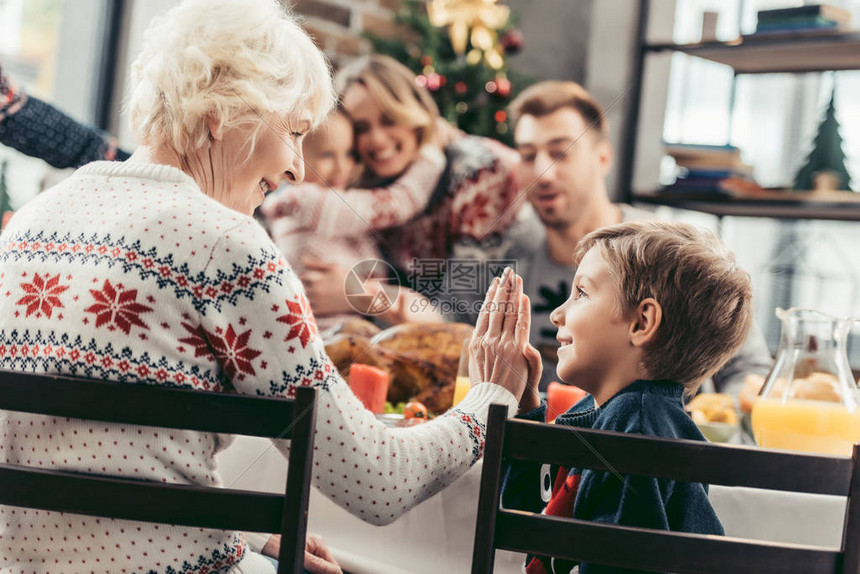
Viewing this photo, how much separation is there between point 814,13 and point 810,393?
2.17 meters

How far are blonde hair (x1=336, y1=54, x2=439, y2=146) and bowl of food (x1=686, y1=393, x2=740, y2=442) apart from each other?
4.48 ft

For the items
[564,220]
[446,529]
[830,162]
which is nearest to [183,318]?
[446,529]

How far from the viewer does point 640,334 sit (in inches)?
41.8

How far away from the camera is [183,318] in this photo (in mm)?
863

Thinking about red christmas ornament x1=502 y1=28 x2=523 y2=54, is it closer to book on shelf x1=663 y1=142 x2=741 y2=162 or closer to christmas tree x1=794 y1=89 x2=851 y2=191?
book on shelf x1=663 y1=142 x2=741 y2=162

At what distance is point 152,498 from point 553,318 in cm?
53

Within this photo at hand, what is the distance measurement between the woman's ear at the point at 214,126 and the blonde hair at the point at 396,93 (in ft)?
4.84

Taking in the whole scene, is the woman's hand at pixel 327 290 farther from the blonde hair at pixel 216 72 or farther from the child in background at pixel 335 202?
the blonde hair at pixel 216 72

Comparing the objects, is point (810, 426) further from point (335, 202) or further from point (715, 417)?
point (335, 202)

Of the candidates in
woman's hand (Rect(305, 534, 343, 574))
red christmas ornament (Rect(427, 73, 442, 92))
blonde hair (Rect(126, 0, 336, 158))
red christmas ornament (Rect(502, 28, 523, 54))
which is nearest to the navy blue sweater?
woman's hand (Rect(305, 534, 343, 574))

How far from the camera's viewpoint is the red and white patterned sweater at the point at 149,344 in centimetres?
85

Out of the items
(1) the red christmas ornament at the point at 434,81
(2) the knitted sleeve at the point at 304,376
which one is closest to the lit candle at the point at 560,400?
(2) the knitted sleeve at the point at 304,376

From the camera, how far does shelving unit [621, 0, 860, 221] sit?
9.60 feet

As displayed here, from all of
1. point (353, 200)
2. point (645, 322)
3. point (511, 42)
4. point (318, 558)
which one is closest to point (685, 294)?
point (645, 322)
